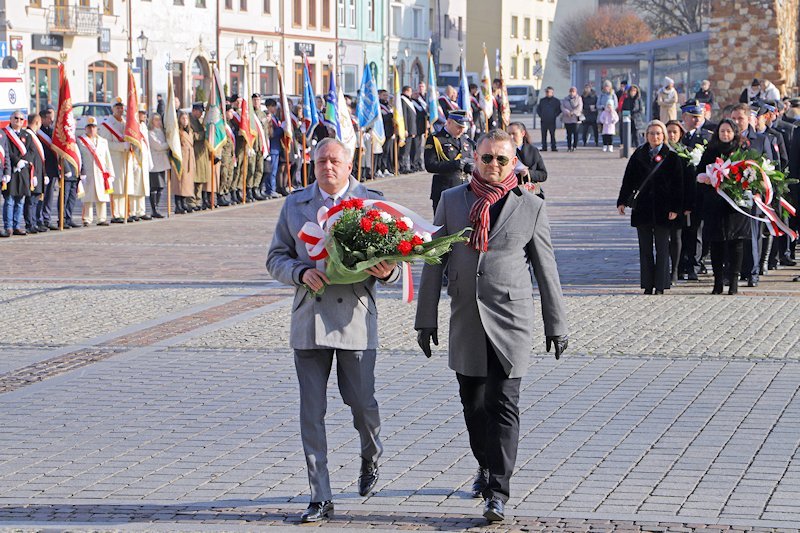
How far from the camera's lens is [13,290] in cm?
1516

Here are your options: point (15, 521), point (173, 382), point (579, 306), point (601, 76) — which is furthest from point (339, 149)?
point (601, 76)

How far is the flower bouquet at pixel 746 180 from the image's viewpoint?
47.5ft

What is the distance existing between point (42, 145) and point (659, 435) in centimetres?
1511

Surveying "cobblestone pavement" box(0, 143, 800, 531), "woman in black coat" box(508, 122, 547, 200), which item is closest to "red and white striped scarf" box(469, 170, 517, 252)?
A: "cobblestone pavement" box(0, 143, 800, 531)

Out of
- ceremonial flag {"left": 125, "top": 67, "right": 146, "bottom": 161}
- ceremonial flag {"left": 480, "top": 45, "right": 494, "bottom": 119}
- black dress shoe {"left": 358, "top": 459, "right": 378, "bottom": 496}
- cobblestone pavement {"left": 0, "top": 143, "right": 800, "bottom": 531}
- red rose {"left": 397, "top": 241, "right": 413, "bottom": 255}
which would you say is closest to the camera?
red rose {"left": 397, "top": 241, "right": 413, "bottom": 255}

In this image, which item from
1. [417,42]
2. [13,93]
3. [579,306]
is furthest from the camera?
[417,42]

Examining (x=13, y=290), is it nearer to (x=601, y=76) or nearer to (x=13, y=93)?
(x=13, y=93)

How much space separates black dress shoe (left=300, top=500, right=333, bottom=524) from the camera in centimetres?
663

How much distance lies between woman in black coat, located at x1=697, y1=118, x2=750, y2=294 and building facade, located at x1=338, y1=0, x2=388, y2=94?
179ft

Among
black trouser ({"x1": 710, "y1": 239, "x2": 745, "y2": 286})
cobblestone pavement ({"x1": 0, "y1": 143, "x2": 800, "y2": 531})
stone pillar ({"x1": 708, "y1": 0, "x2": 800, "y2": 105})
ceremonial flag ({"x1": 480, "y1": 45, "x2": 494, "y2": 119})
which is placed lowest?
cobblestone pavement ({"x1": 0, "y1": 143, "x2": 800, "y2": 531})

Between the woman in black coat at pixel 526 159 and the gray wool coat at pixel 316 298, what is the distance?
756 cm

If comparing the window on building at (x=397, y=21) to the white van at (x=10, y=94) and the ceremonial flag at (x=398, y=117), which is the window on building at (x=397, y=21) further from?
the white van at (x=10, y=94)

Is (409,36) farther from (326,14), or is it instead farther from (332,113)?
(332,113)

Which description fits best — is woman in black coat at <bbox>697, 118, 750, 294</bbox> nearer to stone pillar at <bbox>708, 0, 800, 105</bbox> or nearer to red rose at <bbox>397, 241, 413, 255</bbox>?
red rose at <bbox>397, 241, 413, 255</bbox>
